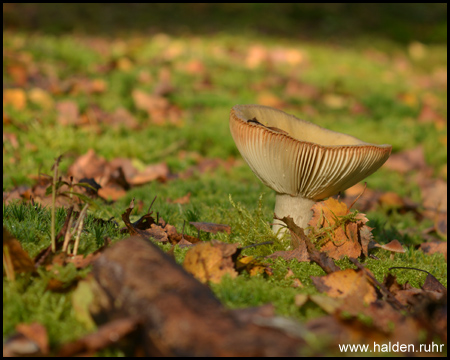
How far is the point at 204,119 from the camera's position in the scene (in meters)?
5.94

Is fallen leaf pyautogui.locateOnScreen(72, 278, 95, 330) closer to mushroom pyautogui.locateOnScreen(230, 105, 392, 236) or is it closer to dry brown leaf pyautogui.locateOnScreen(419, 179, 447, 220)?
mushroom pyautogui.locateOnScreen(230, 105, 392, 236)

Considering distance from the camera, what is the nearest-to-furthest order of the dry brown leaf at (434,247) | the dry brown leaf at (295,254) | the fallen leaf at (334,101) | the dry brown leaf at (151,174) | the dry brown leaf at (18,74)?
the dry brown leaf at (295,254), the dry brown leaf at (434,247), the dry brown leaf at (151,174), the dry brown leaf at (18,74), the fallen leaf at (334,101)

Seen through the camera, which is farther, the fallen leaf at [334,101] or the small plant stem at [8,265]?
the fallen leaf at [334,101]

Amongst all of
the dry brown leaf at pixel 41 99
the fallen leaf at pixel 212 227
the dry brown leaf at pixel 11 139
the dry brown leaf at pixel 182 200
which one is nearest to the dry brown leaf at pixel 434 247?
the fallen leaf at pixel 212 227

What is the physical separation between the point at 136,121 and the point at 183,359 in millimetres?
4655

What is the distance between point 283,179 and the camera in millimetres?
2387

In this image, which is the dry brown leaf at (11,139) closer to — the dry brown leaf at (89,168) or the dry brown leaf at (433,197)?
the dry brown leaf at (89,168)

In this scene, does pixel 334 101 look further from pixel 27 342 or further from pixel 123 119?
pixel 27 342

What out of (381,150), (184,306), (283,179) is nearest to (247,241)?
(283,179)

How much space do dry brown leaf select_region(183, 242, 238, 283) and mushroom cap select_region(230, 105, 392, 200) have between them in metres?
0.57

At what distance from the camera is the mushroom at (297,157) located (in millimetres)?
2164

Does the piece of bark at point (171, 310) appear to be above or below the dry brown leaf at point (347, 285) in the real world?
above

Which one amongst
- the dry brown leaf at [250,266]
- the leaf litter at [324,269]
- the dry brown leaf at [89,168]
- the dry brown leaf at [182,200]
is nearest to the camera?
the leaf litter at [324,269]

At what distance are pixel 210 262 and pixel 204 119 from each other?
4192mm
